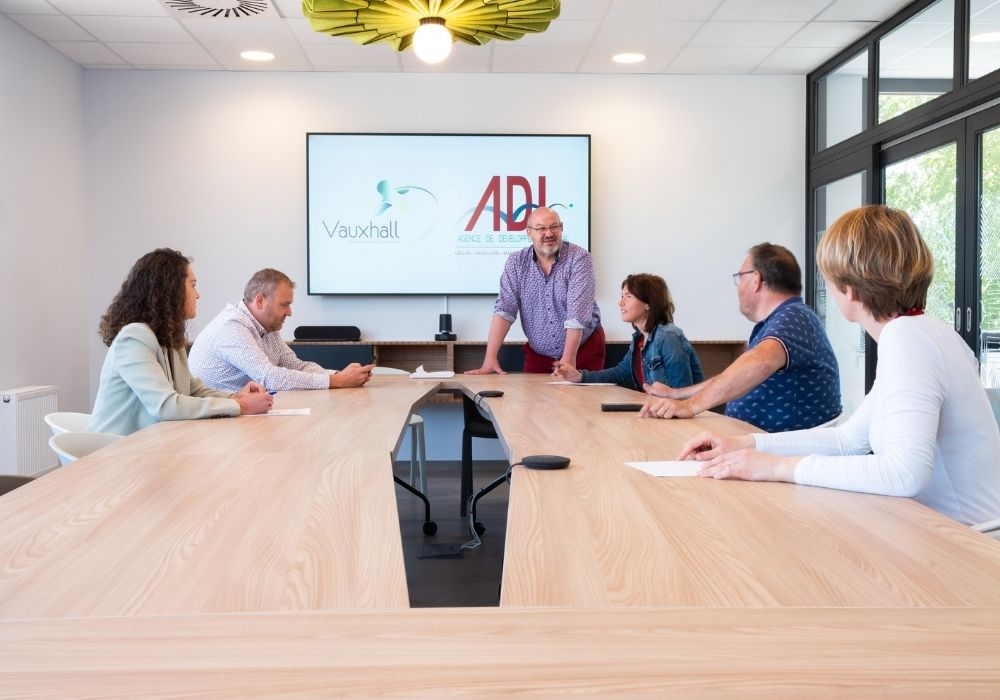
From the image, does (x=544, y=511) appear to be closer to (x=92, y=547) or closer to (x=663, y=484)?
(x=663, y=484)

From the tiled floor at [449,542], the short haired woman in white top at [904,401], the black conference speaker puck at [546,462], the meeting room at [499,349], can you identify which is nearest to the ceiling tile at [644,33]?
the meeting room at [499,349]

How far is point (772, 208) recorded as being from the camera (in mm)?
6430

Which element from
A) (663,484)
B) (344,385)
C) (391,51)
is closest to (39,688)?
(663,484)

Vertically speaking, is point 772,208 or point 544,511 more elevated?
point 772,208

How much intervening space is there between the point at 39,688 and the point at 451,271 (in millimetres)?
5548

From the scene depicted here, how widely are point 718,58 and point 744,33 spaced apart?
505 millimetres

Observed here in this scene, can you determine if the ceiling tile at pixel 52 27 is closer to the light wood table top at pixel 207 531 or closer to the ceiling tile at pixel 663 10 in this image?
the ceiling tile at pixel 663 10

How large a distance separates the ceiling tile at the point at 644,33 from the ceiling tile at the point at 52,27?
10.6ft

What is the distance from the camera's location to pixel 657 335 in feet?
12.6

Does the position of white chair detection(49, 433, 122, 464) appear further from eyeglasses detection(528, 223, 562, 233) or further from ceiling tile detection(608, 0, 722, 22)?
ceiling tile detection(608, 0, 722, 22)

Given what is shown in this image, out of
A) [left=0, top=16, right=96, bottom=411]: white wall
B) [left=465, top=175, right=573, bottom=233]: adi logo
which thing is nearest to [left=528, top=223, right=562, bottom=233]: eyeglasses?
[left=465, top=175, right=573, bottom=233]: adi logo

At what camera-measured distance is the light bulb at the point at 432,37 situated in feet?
11.2

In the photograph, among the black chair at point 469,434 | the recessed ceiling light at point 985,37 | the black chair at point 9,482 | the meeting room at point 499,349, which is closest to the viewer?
the meeting room at point 499,349

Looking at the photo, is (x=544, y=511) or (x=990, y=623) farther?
(x=544, y=511)
